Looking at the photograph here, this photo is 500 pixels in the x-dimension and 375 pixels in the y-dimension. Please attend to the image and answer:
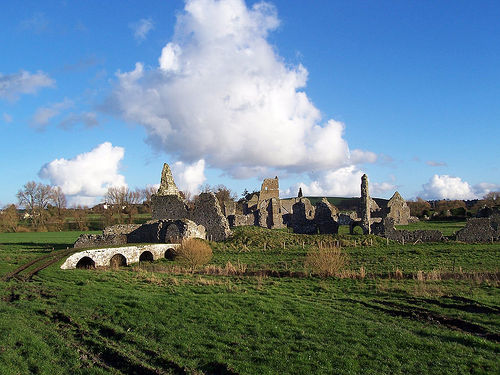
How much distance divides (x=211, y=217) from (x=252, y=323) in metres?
25.5

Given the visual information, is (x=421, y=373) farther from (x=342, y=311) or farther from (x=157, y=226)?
(x=157, y=226)

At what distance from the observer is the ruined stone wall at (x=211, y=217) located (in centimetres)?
3597

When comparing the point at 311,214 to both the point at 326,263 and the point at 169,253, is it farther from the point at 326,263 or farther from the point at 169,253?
the point at 326,263

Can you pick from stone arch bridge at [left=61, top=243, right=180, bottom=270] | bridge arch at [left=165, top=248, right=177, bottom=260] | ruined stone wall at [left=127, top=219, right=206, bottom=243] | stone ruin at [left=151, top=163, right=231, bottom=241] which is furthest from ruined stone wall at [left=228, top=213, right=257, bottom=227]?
stone arch bridge at [left=61, top=243, right=180, bottom=270]

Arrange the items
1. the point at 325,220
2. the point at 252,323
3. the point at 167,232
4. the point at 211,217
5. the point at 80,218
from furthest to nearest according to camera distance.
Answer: the point at 80,218, the point at 325,220, the point at 211,217, the point at 167,232, the point at 252,323

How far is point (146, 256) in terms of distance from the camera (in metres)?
28.7

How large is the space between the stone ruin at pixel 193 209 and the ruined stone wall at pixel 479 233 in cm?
1964

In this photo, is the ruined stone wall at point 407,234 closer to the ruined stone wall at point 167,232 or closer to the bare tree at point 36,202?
the ruined stone wall at point 167,232

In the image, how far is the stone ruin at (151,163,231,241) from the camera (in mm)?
36188

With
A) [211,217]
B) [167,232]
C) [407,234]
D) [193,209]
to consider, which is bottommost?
[407,234]

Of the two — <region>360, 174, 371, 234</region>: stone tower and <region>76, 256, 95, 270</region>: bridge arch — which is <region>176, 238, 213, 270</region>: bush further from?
<region>360, 174, 371, 234</region>: stone tower

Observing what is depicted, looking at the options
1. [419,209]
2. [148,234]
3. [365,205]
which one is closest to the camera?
[148,234]

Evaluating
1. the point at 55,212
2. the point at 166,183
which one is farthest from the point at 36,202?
the point at 166,183

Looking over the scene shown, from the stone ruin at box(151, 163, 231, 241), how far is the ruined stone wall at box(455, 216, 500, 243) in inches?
773
